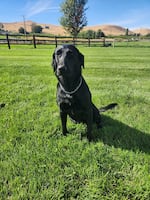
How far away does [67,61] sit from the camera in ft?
7.29

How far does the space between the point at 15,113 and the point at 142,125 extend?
2016 mm

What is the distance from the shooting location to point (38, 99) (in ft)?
13.7

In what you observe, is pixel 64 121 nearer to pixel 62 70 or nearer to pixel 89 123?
pixel 89 123

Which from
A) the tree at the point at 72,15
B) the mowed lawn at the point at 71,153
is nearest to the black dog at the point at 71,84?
the mowed lawn at the point at 71,153

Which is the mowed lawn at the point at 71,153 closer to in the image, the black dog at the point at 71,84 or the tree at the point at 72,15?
the black dog at the point at 71,84

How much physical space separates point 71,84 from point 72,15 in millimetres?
44173

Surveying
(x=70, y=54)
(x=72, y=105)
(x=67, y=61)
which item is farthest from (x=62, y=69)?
(x=72, y=105)

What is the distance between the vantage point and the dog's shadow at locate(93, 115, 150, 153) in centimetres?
250

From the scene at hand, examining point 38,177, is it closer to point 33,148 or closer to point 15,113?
point 33,148

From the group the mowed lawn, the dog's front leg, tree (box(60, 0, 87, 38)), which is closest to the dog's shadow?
the mowed lawn

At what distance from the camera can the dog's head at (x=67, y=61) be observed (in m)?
2.18

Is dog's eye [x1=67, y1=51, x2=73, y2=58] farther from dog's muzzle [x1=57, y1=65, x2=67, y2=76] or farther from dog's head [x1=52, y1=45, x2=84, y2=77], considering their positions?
dog's muzzle [x1=57, y1=65, x2=67, y2=76]

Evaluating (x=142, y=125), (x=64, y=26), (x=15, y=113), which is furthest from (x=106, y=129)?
(x=64, y=26)

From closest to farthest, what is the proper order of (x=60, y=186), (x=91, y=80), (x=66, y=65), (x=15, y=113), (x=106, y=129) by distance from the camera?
(x=60, y=186), (x=66, y=65), (x=106, y=129), (x=15, y=113), (x=91, y=80)
